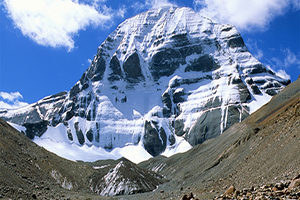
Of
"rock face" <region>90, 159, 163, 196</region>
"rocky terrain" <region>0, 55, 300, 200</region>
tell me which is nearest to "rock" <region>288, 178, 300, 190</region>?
"rocky terrain" <region>0, 55, 300, 200</region>

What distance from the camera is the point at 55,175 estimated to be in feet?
302

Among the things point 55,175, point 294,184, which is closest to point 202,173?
point 55,175

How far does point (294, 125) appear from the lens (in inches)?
2386

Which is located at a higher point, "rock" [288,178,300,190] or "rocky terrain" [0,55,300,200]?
"rocky terrain" [0,55,300,200]

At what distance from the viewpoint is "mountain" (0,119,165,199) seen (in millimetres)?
65950

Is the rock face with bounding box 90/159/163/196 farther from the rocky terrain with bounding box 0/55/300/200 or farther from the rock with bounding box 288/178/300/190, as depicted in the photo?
the rock with bounding box 288/178/300/190

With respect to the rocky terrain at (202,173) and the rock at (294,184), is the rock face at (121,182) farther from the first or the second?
the rock at (294,184)

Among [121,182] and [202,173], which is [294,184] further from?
[121,182]

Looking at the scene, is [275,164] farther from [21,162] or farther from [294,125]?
[21,162]

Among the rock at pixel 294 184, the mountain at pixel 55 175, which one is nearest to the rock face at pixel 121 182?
the mountain at pixel 55 175

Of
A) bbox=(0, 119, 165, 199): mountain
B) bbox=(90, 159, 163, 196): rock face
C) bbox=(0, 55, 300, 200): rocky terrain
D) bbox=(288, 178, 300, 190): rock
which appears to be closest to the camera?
bbox=(288, 178, 300, 190): rock

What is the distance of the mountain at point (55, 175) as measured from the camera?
216 ft

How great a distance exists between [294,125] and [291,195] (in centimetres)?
4151

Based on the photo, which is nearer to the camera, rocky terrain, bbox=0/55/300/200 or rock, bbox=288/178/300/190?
rock, bbox=288/178/300/190
